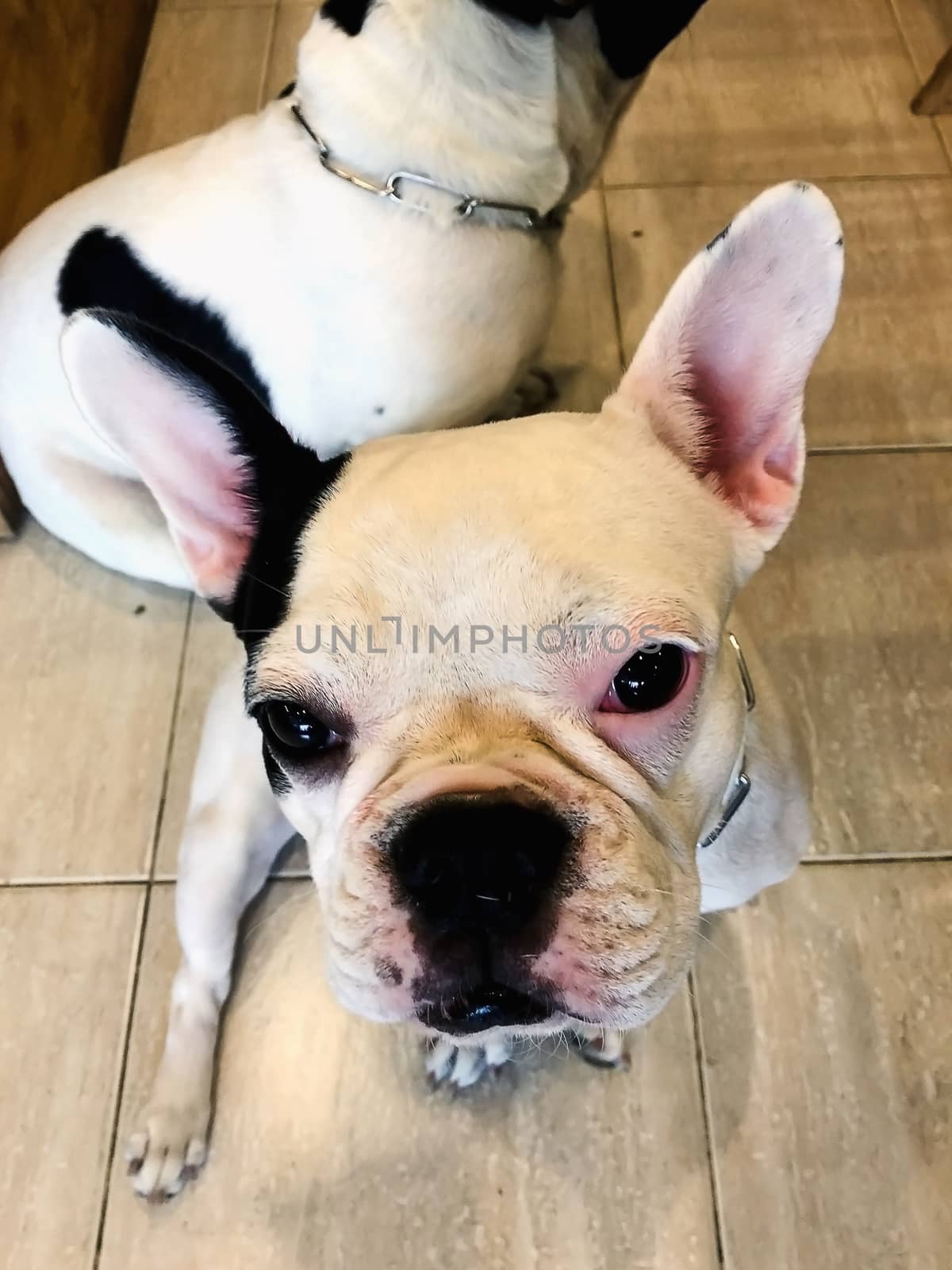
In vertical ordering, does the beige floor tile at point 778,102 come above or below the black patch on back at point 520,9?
below

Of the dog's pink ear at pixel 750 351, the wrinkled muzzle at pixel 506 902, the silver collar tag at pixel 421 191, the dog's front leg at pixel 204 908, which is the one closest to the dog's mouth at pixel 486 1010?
the wrinkled muzzle at pixel 506 902

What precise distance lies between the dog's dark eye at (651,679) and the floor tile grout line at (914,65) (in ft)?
8.16

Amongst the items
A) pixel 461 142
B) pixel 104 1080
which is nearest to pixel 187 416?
pixel 461 142

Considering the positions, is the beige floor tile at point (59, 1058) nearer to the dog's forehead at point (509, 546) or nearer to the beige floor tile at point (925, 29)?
the dog's forehead at point (509, 546)

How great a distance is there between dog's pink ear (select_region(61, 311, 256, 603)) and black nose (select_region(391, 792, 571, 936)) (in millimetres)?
540

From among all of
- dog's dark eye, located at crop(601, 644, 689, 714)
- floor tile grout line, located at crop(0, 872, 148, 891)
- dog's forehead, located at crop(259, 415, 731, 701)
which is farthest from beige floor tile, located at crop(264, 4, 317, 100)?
dog's dark eye, located at crop(601, 644, 689, 714)

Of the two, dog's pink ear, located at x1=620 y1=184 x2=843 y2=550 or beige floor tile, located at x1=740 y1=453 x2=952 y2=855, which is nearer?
dog's pink ear, located at x1=620 y1=184 x2=843 y2=550

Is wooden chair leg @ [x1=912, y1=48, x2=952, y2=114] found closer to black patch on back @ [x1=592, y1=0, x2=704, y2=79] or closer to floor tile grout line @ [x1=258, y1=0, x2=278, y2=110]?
black patch on back @ [x1=592, y1=0, x2=704, y2=79]

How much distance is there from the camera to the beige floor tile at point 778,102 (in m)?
2.94

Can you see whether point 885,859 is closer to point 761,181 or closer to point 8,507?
point 761,181

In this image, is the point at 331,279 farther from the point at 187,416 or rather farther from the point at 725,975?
the point at 725,975

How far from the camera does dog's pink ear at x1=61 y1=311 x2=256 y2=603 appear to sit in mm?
1185

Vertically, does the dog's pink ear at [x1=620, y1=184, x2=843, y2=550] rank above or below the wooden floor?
above

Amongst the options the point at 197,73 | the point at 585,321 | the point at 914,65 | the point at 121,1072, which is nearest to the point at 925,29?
the point at 914,65
